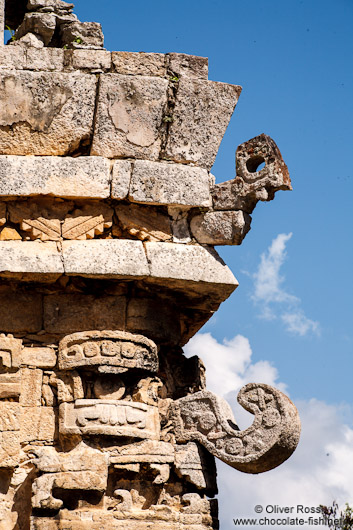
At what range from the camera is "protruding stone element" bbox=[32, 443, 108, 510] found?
7699mm

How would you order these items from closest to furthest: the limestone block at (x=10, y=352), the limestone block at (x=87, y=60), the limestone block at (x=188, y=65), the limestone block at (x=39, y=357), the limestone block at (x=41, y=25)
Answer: the limestone block at (x=10, y=352) → the limestone block at (x=39, y=357) → the limestone block at (x=87, y=60) → the limestone block at (x=188, y=65) → the limestone block at (x=41, y=25)

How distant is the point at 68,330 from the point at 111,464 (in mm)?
1095

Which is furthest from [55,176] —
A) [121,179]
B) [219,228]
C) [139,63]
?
[219,228]

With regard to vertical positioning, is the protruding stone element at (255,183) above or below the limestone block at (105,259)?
above

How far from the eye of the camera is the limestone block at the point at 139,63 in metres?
8.52

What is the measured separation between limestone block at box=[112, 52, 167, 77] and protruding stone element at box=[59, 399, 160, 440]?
2647 mm

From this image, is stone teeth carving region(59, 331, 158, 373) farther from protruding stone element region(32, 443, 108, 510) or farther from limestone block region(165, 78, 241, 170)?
limestone block region(165, 78, 241, 170)

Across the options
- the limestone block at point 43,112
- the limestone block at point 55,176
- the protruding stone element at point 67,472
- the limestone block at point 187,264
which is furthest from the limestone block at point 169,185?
the protruding stone element at point 67,472

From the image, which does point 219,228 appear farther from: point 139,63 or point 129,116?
Answer: point 139,63

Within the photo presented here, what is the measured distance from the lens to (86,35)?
884 cm

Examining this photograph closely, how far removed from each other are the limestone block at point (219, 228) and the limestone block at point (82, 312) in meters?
0.83

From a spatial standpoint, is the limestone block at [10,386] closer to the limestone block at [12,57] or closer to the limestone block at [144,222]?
the limestone block at [144,222]

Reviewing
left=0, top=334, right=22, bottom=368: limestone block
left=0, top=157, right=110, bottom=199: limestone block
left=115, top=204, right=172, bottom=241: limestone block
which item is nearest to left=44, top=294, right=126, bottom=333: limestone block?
left=0, top=334, right=22, bottom=368: limestone block

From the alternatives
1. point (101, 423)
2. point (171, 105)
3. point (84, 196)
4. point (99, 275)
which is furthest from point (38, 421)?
point (171, 105)
